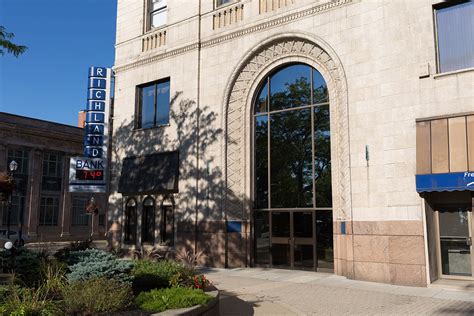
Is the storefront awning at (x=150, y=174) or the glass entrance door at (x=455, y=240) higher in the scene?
the storefront awning at (x=150, y=174)

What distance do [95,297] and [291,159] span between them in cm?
1171

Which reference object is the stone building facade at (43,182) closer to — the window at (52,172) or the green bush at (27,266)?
the window at (52,172)

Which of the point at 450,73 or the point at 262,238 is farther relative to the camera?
the point at 262,238

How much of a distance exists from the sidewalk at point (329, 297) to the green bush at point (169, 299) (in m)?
1.64

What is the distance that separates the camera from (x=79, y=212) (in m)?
48.0

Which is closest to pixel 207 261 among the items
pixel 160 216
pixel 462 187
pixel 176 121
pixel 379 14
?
pixel 160 216

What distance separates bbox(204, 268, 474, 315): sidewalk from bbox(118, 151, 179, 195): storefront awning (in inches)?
251

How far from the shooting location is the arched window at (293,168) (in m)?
17.2

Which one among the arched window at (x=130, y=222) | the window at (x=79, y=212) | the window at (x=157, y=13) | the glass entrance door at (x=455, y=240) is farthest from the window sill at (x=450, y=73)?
the window at (x=79, y=212)

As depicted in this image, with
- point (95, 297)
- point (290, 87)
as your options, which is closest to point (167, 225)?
point (290, 87)

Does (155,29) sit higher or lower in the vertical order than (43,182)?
higher

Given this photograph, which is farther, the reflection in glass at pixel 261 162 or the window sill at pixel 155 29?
the window sill at pixel 155 29

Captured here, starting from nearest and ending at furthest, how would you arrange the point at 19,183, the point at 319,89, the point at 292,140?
the point at 319,89, the point at 292,140, the point at 19,183

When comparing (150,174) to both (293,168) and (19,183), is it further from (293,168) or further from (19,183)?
(19,183)
